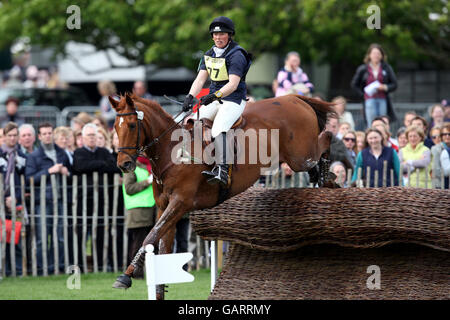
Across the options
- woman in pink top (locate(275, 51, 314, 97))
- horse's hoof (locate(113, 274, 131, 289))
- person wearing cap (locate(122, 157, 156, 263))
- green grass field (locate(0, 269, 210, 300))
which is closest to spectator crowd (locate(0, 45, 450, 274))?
person wearing cap (locate(122, 157, 156, 263))

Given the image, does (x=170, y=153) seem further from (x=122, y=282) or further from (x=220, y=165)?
(x=122, y=282)

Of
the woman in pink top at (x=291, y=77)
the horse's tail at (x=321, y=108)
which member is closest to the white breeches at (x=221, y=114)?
the horse's tail at (x=321, y=108)

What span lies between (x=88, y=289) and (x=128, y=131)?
3.53 m

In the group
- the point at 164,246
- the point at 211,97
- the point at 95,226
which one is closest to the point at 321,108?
the point at 211,97

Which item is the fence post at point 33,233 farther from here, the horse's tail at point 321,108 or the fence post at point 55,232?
the horse's tail at point 321,108

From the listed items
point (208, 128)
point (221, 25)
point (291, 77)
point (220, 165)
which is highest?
point (221, 25)

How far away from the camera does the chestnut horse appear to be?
8.75 metres

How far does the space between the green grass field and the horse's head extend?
2700mm

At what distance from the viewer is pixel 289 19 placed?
2316 centimetres

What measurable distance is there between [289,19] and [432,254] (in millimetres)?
15844

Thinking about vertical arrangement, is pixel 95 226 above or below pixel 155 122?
below

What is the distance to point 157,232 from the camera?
8664 millimetres

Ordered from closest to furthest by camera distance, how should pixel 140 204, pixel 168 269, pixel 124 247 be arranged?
pixel 168 269
pixel 140 204
pixel 124 247

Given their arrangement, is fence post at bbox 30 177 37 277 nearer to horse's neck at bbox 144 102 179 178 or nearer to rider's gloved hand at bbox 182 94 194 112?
horse's neck at bbox 144 102 179 178
